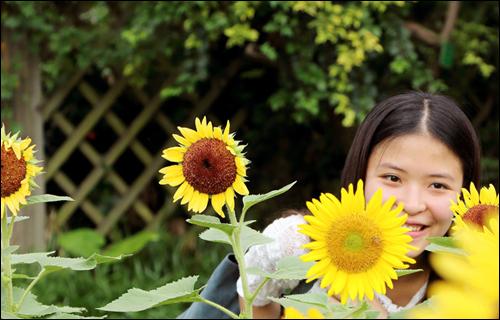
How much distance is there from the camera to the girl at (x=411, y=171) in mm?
1583

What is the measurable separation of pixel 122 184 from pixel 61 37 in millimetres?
869

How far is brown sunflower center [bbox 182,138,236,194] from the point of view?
89cm

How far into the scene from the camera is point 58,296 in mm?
3906

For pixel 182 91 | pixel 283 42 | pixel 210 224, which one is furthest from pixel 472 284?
pixel 182 91

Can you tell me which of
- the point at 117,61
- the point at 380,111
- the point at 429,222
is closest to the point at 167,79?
the point at 117,61

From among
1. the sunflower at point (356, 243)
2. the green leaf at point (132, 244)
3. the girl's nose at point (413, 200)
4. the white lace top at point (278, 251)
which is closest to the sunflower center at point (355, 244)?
the sunflower at point (356, 243)

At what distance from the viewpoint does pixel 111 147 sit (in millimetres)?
4641

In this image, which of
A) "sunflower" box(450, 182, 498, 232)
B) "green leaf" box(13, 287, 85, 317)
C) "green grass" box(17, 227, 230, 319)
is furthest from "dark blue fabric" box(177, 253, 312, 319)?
"green grass" box(17, 227, 230, 319)

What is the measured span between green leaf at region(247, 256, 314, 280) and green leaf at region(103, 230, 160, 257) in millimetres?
3271

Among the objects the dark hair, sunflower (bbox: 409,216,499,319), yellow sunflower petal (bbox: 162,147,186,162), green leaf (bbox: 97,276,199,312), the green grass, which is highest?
the green grass

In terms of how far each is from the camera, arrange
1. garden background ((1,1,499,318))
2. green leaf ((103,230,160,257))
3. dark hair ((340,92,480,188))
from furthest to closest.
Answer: green leaf ((103,230,160,257)), garden background ((1,1,499,318)), dark hair ((340,92,480,188))

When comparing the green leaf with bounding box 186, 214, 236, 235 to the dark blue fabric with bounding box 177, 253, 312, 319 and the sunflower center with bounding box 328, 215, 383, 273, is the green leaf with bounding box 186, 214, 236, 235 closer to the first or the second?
the sunflower center with bounding box 328, 215, 383, 273

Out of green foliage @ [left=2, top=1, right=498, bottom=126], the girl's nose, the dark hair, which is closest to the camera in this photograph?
the girl's nose

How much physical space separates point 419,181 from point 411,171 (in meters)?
0.03
